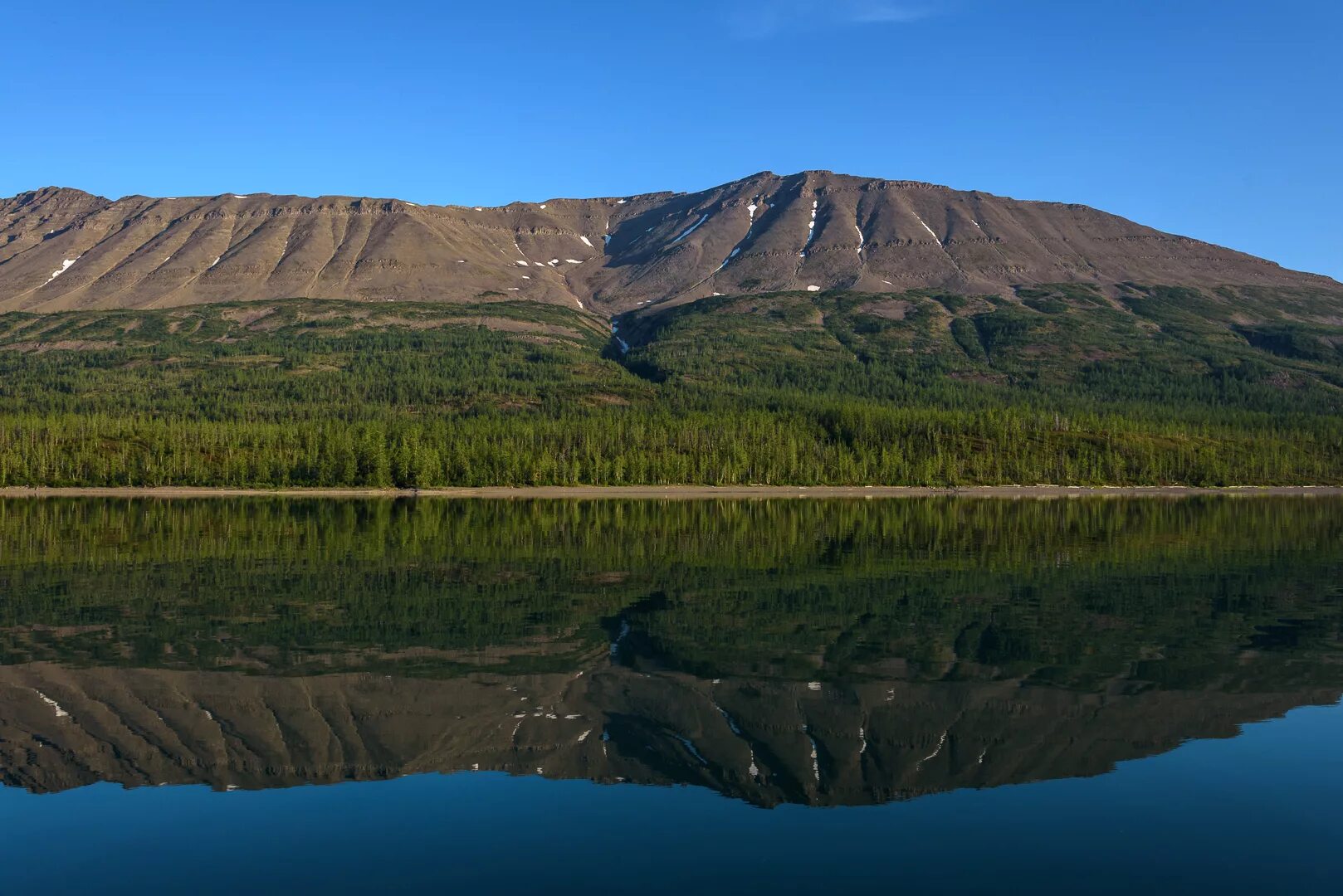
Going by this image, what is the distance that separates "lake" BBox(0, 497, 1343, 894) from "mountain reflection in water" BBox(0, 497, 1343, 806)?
0.52 ft

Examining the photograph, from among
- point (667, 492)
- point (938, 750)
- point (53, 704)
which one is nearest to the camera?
point (938, 750)

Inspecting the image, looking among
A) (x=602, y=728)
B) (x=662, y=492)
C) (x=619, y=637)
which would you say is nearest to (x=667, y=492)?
(x=662, y=492)

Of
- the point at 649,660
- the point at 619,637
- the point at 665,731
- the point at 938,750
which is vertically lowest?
the point at 619,637

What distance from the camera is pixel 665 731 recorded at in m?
26.1

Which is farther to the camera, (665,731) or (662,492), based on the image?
(662,492)

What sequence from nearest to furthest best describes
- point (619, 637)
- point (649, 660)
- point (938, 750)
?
point (938, 750)
point (649, 660)
point (619, 637)

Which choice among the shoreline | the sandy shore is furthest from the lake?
the sandy shore

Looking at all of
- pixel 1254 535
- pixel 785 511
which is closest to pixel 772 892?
pixel 1254 535

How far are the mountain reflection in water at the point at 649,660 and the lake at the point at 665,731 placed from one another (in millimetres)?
157

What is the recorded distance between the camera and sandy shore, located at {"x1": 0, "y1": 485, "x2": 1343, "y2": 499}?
5871 inches

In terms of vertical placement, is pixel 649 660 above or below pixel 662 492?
above

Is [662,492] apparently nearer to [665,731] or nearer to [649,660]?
[649,660]

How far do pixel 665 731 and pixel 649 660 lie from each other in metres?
8.00

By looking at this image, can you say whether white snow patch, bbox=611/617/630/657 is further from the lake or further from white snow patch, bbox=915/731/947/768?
white snow patch, bbox=915/731/947/768
